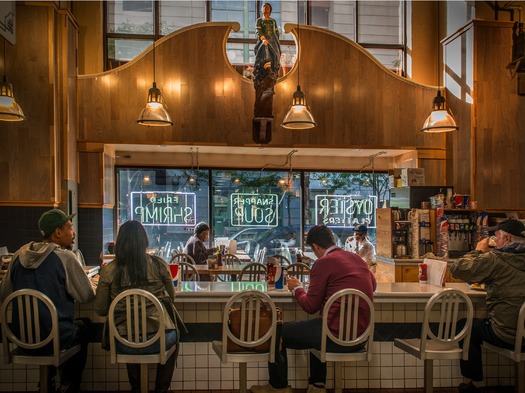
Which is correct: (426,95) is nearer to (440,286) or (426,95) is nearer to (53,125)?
(440,286)

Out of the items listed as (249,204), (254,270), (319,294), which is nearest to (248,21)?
(249,204)

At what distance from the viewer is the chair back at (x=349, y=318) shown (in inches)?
140

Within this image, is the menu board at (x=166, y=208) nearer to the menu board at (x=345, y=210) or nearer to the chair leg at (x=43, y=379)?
the menu board at (x=345, y=210)

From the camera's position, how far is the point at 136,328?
11.4 ft

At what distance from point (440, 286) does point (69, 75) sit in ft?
18.8

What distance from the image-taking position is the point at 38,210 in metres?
7.16

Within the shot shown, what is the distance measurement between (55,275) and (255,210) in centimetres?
658

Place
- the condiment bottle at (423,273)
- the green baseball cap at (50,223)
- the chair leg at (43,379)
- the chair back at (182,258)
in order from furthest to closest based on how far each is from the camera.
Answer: the chair back at (182,258)
the condiment bottle at (423,273)
the green baseball cap at (50,223)
the chair leg at (43,379)

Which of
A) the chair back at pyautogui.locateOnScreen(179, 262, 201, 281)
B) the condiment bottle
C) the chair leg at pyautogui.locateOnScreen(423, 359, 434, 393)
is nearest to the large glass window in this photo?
the chair back at pyautogui.locateOnScreen(179, 262, 201, 281)

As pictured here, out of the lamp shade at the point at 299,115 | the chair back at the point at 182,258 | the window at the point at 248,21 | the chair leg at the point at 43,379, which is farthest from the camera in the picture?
the window at the point at 248,21

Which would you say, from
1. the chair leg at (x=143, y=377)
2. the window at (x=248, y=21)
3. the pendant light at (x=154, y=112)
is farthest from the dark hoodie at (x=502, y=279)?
the window at (x=248, y=21)

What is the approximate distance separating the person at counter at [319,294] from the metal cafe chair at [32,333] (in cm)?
147

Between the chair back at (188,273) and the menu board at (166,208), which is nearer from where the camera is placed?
the chair back at (188,273)

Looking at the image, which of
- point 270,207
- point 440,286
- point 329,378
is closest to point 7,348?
point 329,378
